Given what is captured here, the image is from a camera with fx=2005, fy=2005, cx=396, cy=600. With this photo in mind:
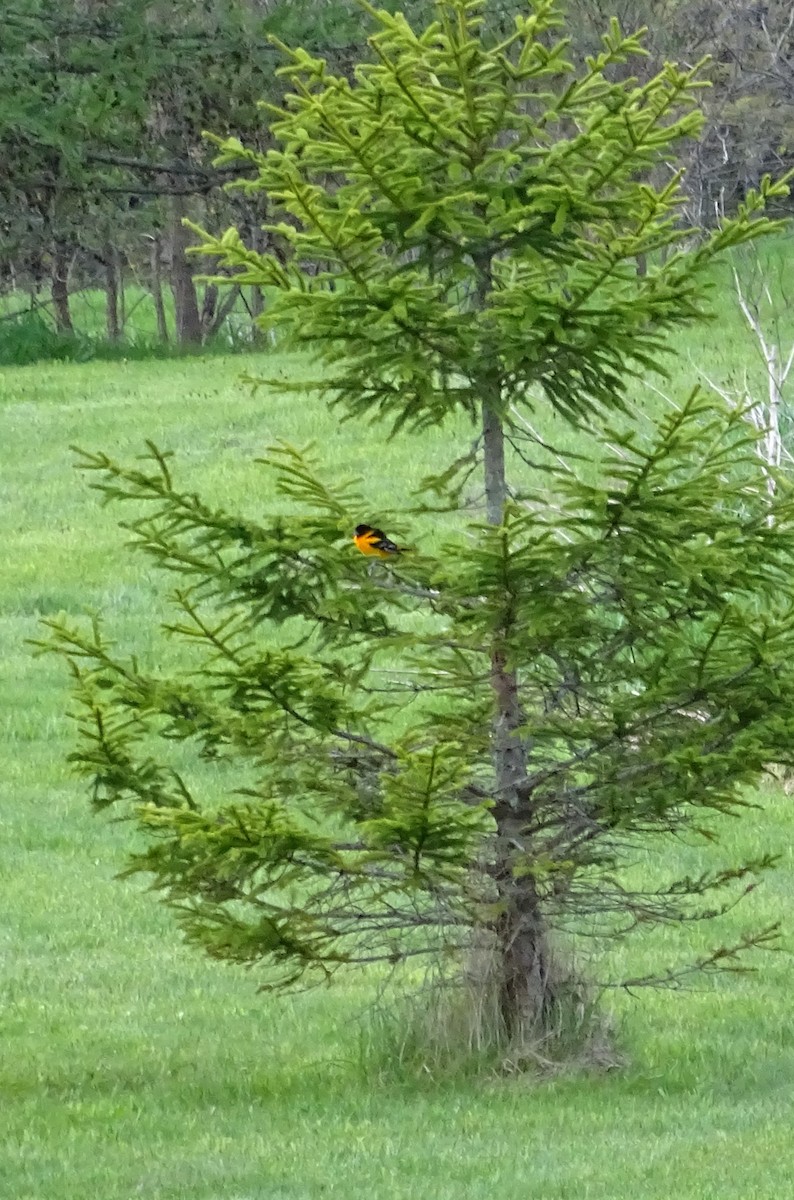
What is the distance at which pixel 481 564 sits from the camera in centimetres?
626

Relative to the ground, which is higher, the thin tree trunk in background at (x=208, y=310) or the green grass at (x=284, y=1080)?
the thin tree trunk in background at (x=208, y=310)

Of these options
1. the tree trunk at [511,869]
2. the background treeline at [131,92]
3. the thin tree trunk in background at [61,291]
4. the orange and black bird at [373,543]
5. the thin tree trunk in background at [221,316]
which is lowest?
the tree trunk at [511,869]

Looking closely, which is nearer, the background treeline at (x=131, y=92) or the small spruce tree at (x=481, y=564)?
the small spruce tree at (x=481, y=564)

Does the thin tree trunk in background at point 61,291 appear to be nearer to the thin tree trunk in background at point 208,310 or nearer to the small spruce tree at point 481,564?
the thin tree trunk in background at point 208,310

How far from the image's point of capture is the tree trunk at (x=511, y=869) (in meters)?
6.94

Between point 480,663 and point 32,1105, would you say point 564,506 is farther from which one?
point 32,1105

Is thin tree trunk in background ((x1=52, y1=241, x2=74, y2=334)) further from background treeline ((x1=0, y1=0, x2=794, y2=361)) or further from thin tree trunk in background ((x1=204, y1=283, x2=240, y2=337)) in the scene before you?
background treeline ((x1=0, y1=0, x2=794, y2=361))

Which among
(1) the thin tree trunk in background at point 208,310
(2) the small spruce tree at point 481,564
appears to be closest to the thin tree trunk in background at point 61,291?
(1) the thin tree trunk in background at point 208,310

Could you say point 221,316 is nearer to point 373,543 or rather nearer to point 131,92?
point 131,92

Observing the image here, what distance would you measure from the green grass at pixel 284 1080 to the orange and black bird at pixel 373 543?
1851mm

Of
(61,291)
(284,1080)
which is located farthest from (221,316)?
(284,1080)

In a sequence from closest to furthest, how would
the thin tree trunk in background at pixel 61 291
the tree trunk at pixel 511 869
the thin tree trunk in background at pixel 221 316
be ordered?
the tree trunk at pixel 511 869 < the thin tree trunk in background at pixel 61 291 < the thin tree trunk in background at pixel 221 316

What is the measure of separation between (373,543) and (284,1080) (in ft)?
6.68

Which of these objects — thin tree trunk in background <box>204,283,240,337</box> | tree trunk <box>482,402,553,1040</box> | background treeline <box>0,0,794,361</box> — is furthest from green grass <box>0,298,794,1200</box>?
thin tree trunk in background <box>204,283,240,337</box>
